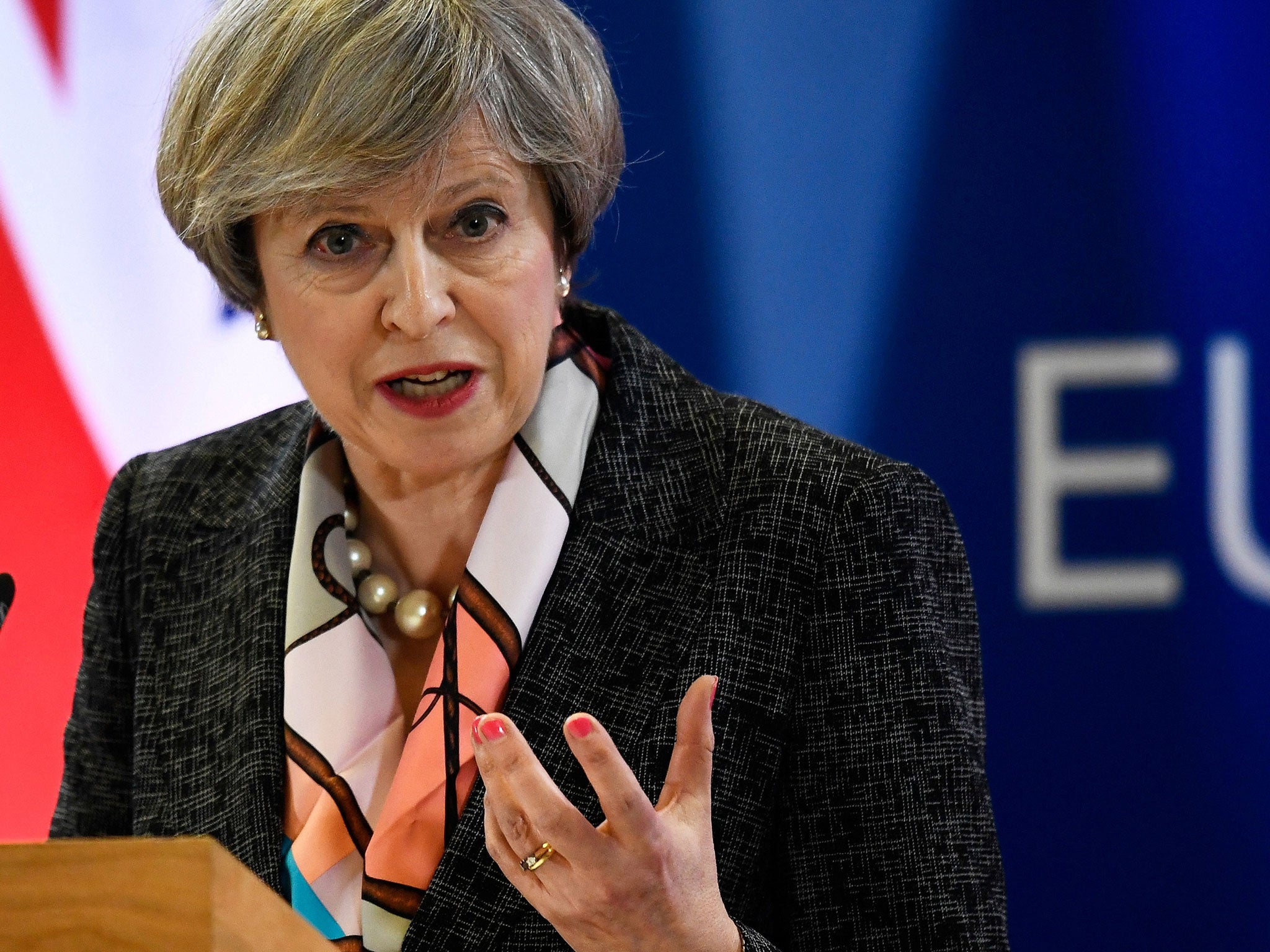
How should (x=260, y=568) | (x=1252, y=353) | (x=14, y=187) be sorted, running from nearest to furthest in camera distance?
(x=260, y=568) → (x=1252, y=353) → (x=14, y=187)

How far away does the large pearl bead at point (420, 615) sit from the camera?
59.1 inches

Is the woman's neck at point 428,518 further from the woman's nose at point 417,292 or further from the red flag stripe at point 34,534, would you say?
the red flag stripe at point 34,534

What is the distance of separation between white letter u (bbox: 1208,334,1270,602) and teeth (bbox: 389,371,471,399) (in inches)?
44.6

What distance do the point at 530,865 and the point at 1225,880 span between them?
1.39 meters

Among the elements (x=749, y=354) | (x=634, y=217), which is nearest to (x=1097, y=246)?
(x=749, y=354)

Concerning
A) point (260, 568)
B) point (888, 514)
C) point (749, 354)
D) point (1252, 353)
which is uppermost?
point (749, 354)

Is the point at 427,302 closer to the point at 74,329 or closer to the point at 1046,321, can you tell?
the point at 1046,321

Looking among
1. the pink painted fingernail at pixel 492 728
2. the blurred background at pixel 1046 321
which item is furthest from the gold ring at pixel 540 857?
the blurred background at pixel 1046 321

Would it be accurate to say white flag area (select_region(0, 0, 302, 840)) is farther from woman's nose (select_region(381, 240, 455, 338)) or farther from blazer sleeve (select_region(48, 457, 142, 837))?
woman's nose (select_region(381, 240, 455, 338))

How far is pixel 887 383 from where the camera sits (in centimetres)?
209

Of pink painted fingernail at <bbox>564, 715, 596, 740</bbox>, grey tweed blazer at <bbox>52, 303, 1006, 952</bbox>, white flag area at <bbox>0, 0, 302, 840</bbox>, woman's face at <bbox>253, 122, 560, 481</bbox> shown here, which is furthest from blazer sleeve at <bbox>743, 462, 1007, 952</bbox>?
white flag area at <bbox>0, 0, 302, 840</bbox>

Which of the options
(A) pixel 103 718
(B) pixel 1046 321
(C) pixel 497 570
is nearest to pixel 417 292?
(C) pixel 497 570

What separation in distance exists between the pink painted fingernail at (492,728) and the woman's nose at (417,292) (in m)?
0.54

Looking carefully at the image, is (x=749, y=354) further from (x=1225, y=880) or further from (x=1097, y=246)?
(x=1225, y=880)
